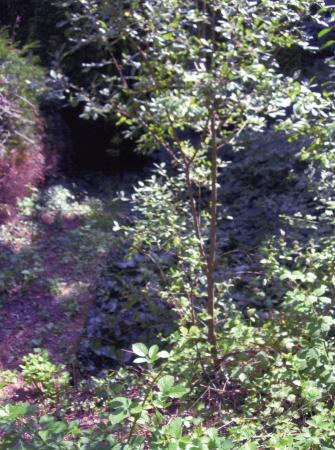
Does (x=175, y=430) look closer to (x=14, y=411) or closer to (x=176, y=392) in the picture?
(x=176, y=392)

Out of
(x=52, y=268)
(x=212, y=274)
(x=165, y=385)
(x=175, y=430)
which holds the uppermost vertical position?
(x=165, y=385)

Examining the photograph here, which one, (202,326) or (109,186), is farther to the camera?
(109,186)

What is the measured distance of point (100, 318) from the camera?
5238 millimetres

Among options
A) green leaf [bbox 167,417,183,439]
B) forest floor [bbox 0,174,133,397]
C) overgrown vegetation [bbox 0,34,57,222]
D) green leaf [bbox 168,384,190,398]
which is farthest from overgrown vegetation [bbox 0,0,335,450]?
overgrown vegetation [bbox 0,34,57,222]

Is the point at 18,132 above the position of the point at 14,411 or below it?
below

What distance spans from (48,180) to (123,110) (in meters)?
4.12

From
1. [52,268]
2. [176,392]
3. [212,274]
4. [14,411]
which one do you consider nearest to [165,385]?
[176,392]

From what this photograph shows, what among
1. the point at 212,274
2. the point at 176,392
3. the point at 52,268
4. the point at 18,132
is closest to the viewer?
the point at 176,392

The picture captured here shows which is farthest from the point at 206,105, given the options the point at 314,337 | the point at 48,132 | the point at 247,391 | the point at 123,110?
the point at 48,132

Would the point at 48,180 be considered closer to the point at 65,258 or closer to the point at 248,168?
the point at 65,258

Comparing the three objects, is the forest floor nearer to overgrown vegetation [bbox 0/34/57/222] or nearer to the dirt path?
the dirt path

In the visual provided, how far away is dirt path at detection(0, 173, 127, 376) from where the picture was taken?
5.18 metres

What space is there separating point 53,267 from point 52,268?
22 mm

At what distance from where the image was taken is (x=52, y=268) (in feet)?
20.5
